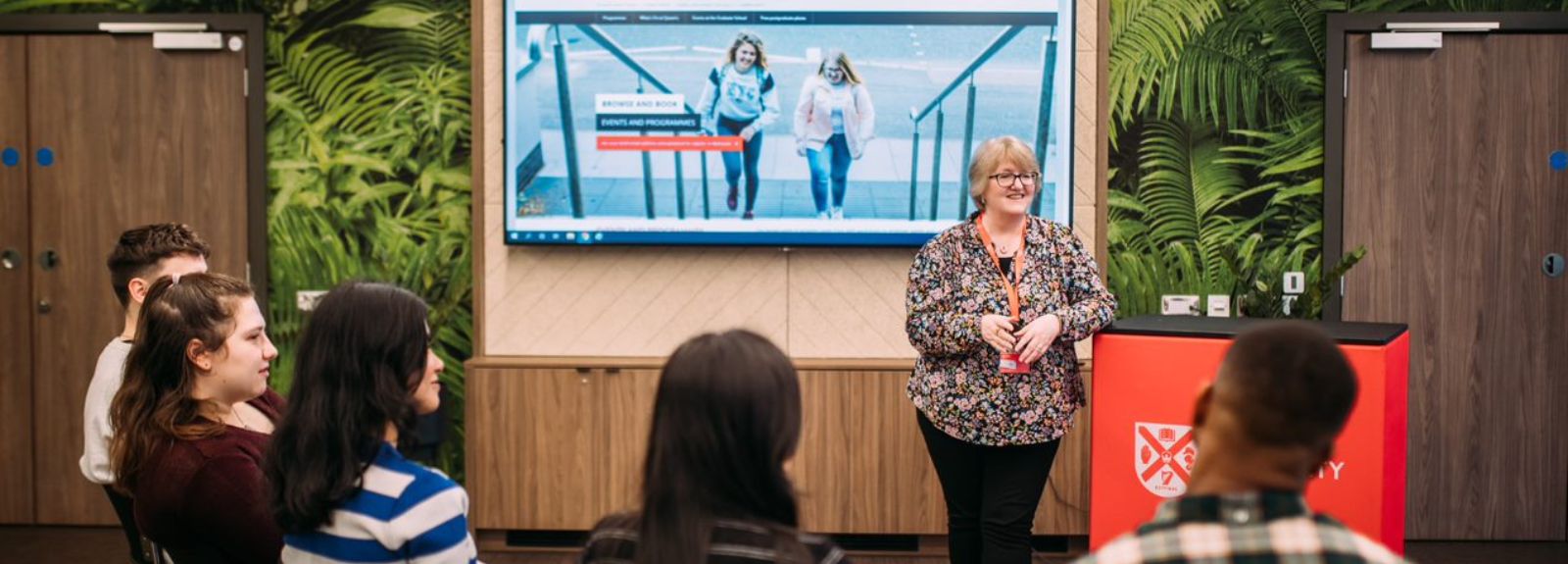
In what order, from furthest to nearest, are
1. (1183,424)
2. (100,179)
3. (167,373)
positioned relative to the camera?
(100,179) → (1183,424) → (167,373)

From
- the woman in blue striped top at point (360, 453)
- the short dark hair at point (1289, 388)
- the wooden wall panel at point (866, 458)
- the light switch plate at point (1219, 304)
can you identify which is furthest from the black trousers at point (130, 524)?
the light switch plate at point (1219, 304)

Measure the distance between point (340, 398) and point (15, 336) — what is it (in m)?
4.07

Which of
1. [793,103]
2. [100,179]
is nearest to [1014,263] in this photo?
[793,103]

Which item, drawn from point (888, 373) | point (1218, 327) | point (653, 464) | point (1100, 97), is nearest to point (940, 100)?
point (1100, 97)

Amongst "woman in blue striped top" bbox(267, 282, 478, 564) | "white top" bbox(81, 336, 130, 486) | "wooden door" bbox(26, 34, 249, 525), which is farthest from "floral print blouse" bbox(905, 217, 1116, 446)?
"wooden door" bbox(26, 34, 249, 525)

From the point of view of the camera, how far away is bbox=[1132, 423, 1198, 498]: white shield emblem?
3.05m

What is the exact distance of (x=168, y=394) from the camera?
7.13ft

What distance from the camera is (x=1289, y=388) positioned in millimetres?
1357

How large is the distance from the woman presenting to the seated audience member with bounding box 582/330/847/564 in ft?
5.76

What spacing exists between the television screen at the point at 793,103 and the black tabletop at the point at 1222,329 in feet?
4.82

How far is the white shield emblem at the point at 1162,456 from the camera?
3.05 m

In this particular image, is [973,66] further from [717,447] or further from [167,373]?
[717,447]

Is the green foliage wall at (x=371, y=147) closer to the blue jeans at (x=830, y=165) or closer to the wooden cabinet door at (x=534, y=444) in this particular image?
the wooden cabinet door at (x=534, y=444)

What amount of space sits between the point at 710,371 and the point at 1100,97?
3.50m
